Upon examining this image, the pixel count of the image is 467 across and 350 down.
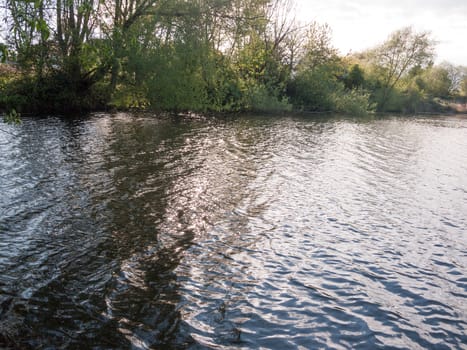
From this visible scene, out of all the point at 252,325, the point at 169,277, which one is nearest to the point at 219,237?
the point at 169,277

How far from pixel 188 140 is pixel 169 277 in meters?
15.6

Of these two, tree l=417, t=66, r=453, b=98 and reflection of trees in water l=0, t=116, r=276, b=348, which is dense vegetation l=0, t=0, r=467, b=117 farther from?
tree l=417, t=66, r=453, b=98

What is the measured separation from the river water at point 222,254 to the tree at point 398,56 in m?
55.4

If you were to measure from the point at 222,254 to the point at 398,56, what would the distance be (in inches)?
2708

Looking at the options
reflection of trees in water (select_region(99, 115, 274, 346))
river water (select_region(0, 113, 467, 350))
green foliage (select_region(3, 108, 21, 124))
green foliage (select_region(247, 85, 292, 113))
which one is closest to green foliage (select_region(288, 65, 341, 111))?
green foliage (select_region(247, 85, 292, 113))

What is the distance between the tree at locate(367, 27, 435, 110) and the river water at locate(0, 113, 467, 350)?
182 ft

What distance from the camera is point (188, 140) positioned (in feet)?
71.1

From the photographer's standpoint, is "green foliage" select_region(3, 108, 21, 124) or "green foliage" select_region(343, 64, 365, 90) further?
"green foliage" select_region(343, 64, 365, 90)

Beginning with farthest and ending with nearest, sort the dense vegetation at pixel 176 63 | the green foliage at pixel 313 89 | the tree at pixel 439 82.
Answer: the tree at pixel 439 82 < the green foliage at pixel 313 89 < the dense vegetation at pixel 176 63

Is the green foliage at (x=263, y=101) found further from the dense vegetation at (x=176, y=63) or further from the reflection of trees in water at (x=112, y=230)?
the reflection of trees in water at (x=112, y=230)

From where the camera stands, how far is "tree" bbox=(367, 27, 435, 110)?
207 ft

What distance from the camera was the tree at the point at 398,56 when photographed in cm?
6306

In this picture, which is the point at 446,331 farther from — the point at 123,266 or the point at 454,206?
the point at 454,206

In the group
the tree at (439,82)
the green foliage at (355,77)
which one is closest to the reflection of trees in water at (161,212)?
the green foliage at (355,77)
